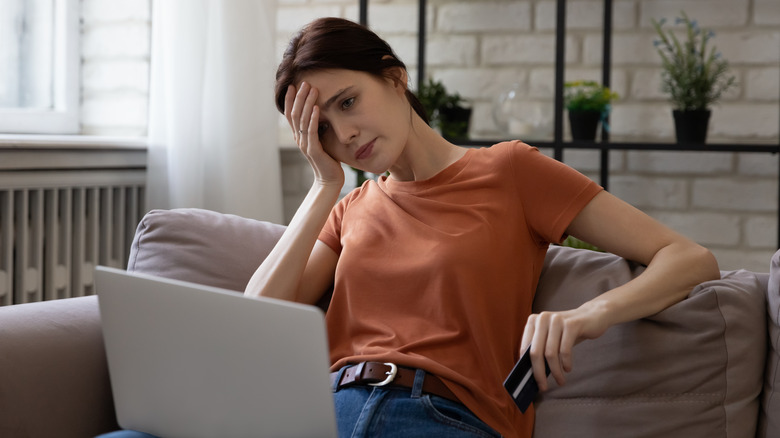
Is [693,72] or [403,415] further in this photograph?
[693,72]

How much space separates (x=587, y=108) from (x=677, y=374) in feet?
4.19

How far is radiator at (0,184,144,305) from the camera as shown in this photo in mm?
2088

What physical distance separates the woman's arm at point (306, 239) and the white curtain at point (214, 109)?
0.98 meters

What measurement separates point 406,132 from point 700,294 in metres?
0.51

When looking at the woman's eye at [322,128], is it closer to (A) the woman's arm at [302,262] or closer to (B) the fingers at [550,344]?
(A) the woman's arm at [302,262]

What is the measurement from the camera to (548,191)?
1.30 m

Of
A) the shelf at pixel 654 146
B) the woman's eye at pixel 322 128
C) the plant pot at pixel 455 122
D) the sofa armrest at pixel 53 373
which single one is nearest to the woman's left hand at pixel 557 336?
the woman's eye at pixel 322 128

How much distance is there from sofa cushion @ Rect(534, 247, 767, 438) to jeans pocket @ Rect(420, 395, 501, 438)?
0.12m

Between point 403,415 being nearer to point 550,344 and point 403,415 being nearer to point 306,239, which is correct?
point 550,344

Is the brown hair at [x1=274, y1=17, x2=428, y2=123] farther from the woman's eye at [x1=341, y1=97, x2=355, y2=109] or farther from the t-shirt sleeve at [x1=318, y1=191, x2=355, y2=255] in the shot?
the t-shirt sleeve at [x1=318, y1=191, x2=355, y2=255]

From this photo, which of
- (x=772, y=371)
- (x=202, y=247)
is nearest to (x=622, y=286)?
(x=772, y=371)

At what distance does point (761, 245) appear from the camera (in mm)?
2469

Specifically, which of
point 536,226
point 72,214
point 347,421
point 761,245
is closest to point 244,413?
point 347,421

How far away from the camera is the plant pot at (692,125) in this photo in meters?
2.27
